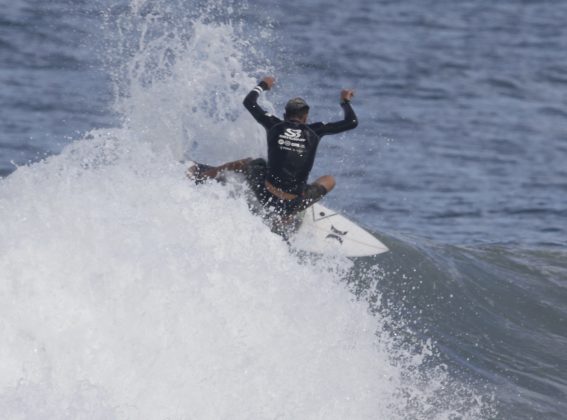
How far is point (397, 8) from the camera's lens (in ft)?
111

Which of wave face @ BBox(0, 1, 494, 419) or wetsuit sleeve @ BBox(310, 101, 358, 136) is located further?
wetsuit sleeve @ BBox(310, 101, 358, 136)

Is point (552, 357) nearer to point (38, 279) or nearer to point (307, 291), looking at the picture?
point (307, 291)

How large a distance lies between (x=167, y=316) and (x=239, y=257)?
3.49 ft

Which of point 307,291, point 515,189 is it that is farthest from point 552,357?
point 515,189

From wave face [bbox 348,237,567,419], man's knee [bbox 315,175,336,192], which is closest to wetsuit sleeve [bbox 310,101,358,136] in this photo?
man's knee [bbox 315,175,336,192]

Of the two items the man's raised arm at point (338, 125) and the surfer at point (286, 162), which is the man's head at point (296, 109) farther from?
the man's raised arm at point (338, 125)

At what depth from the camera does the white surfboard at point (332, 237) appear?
1125 cm

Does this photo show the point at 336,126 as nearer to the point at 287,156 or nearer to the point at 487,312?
the point at 287,156

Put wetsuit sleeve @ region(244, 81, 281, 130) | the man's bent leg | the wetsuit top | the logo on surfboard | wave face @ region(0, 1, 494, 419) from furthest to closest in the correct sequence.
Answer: the logo on surfboard < the man's bent leg < wetsuit sleeve @ region(244, 81, 281, 130) < the wetsuit top < wave face @ region(0, 1, 494, 419)

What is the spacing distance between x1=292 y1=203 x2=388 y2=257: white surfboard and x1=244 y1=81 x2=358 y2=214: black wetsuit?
0.54m

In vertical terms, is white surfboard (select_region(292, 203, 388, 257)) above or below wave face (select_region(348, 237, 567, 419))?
above

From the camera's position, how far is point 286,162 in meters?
10.4

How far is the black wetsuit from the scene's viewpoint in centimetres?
1038

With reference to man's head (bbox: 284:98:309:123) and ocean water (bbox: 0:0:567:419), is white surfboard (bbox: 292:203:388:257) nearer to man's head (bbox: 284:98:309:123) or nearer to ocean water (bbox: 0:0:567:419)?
ocean water (bbox: 0:0:567:419)
